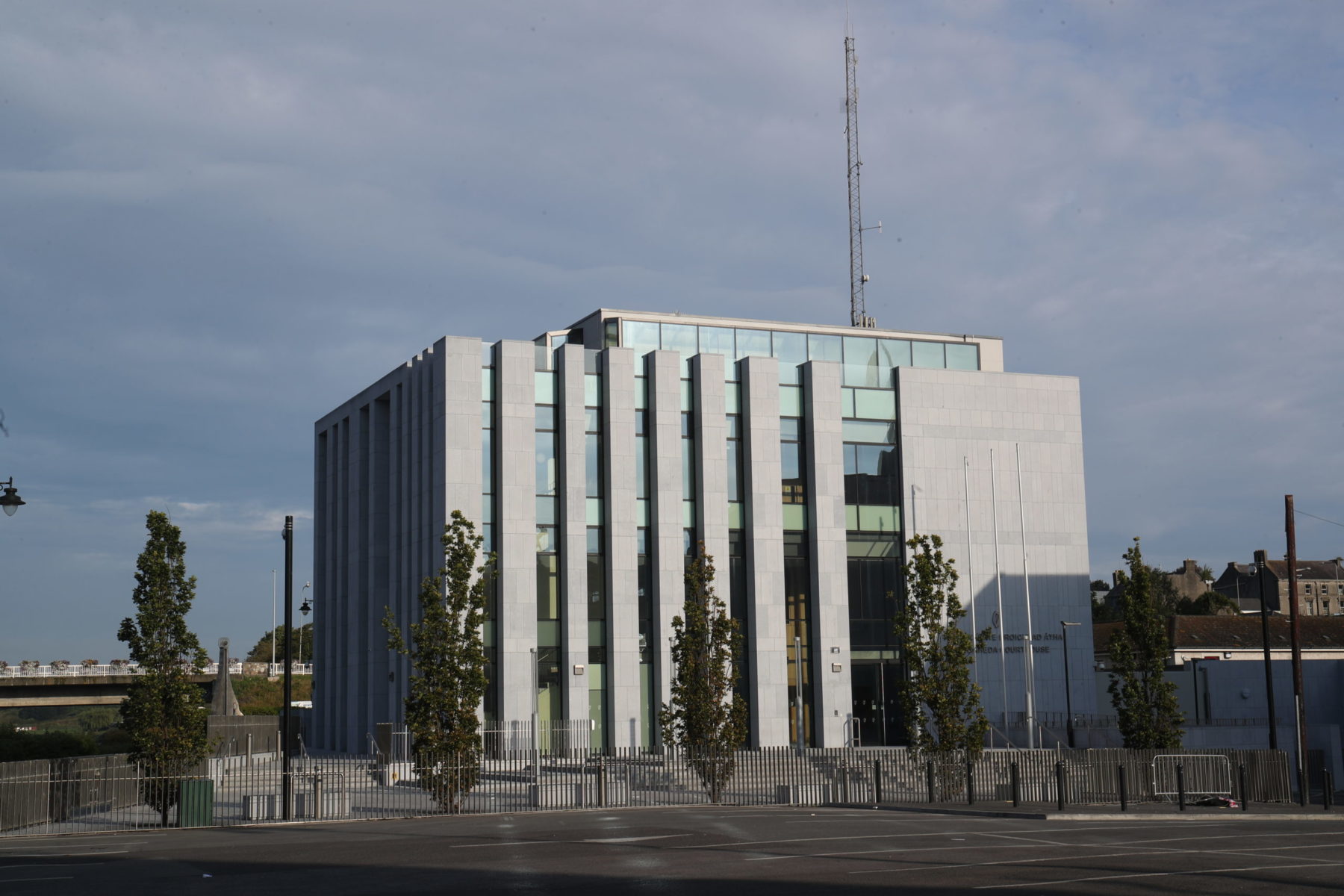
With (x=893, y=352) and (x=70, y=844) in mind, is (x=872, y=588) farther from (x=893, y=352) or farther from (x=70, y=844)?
(x=70, y=844)

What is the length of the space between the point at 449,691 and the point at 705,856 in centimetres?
1375

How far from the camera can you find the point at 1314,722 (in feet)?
200

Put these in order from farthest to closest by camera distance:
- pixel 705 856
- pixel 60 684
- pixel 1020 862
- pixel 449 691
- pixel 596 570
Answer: pixel 60 684 → pixel 596 570 → pixel 449 691 → pixel 705 856 → pixel 1020 862

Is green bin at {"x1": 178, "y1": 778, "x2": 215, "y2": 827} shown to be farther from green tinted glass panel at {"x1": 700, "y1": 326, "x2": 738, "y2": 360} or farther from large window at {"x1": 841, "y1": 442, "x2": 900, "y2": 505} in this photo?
green tinted glass panel at {"x1": 700, "y1": 326, "x2": 738, "y2": 360}

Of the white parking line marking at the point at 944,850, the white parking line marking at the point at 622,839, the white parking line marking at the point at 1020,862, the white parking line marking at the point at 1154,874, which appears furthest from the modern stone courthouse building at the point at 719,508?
the white parking line marking at the point at 1154,874

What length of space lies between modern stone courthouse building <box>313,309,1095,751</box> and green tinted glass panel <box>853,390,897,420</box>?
3.3 inches

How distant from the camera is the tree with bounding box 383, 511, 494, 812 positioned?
102 ft

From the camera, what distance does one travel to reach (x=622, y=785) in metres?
35.3

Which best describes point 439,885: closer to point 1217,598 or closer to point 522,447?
point 522,447

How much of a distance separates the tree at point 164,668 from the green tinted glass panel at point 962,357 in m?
39.5

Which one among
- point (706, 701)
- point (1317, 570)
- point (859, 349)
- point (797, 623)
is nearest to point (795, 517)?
point (797, 623)

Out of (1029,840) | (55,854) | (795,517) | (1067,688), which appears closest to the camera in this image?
(1029,840)

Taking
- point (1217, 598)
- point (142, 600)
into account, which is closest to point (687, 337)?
point (142, 600)

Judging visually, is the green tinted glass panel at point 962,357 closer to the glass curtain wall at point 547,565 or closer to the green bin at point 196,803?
the glass curtain wall at point 547,565
